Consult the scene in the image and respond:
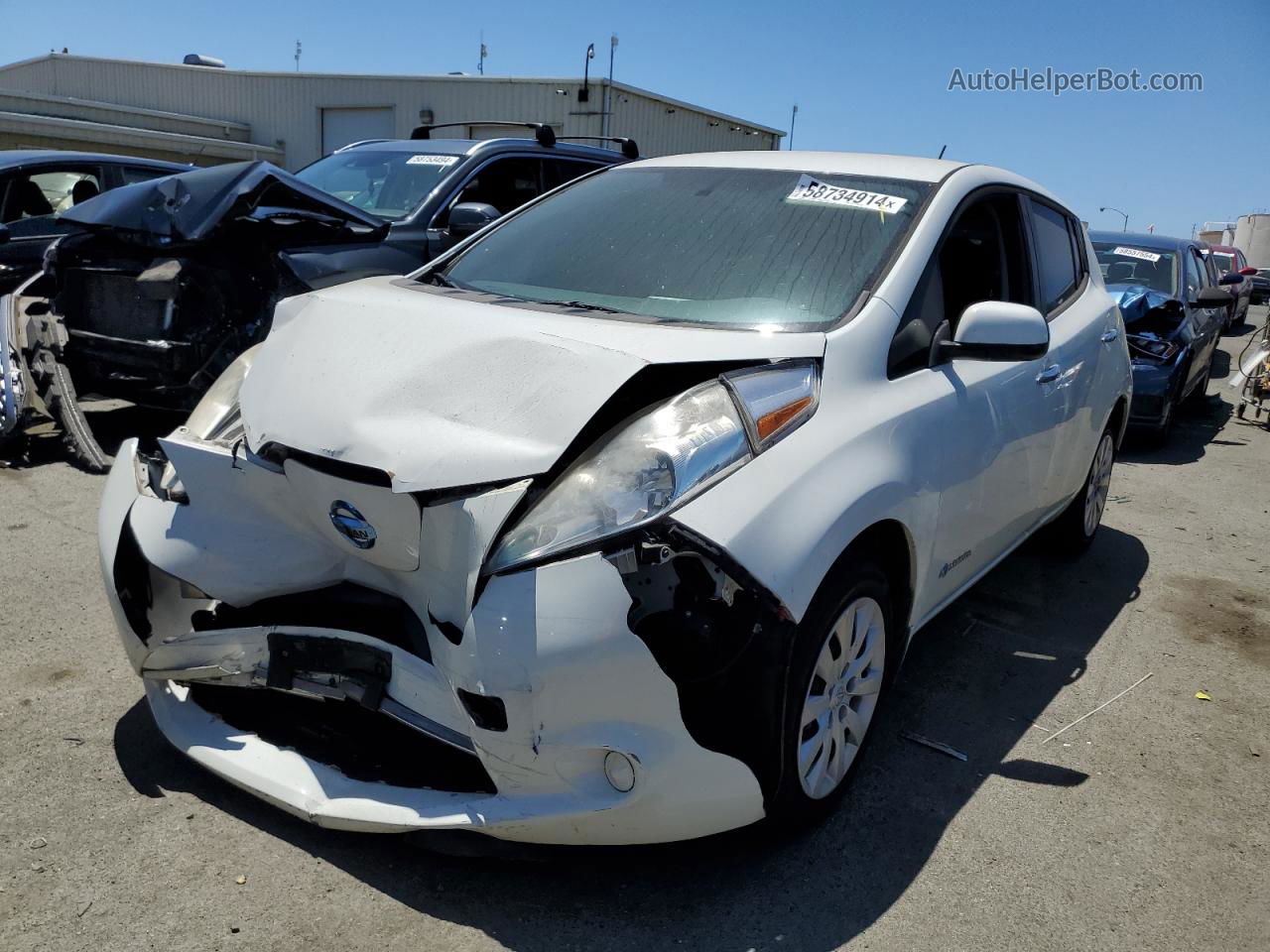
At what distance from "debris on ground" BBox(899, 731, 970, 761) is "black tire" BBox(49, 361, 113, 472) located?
4.51 m

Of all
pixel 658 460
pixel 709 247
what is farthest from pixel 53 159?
pixel 658 460

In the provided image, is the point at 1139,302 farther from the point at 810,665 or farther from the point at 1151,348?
the point at 810,665

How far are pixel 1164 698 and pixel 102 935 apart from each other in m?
3.33

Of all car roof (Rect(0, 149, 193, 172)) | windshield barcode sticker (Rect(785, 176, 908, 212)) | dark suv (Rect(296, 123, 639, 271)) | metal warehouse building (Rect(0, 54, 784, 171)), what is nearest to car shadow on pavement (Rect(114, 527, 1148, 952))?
windshield barcode sticker (Rect(785, 176, 908, 212))

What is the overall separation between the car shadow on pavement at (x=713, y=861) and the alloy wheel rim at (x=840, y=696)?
0.51 ft

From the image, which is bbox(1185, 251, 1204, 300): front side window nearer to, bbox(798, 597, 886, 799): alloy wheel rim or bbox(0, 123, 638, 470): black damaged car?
bbox(0, 123, 638, 470): black damaged car

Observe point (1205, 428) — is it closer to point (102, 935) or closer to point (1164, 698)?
point (1164, 698)

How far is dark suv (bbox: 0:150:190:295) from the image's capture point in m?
6.73

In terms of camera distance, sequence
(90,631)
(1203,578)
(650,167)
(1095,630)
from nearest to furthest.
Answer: (90,631) < (650,167) < (1095,630) < (1203,578)

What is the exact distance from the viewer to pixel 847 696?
2.60m

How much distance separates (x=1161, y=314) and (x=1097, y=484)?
4.33m

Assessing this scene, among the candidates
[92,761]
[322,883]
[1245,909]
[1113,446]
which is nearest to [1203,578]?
[1113,446]

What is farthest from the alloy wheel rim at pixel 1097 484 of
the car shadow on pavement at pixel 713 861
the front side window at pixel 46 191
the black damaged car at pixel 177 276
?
the front side window at pixel 46 191

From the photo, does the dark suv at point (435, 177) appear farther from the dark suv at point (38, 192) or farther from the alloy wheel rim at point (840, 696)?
the alloy wheel rim at point (840, 696)
